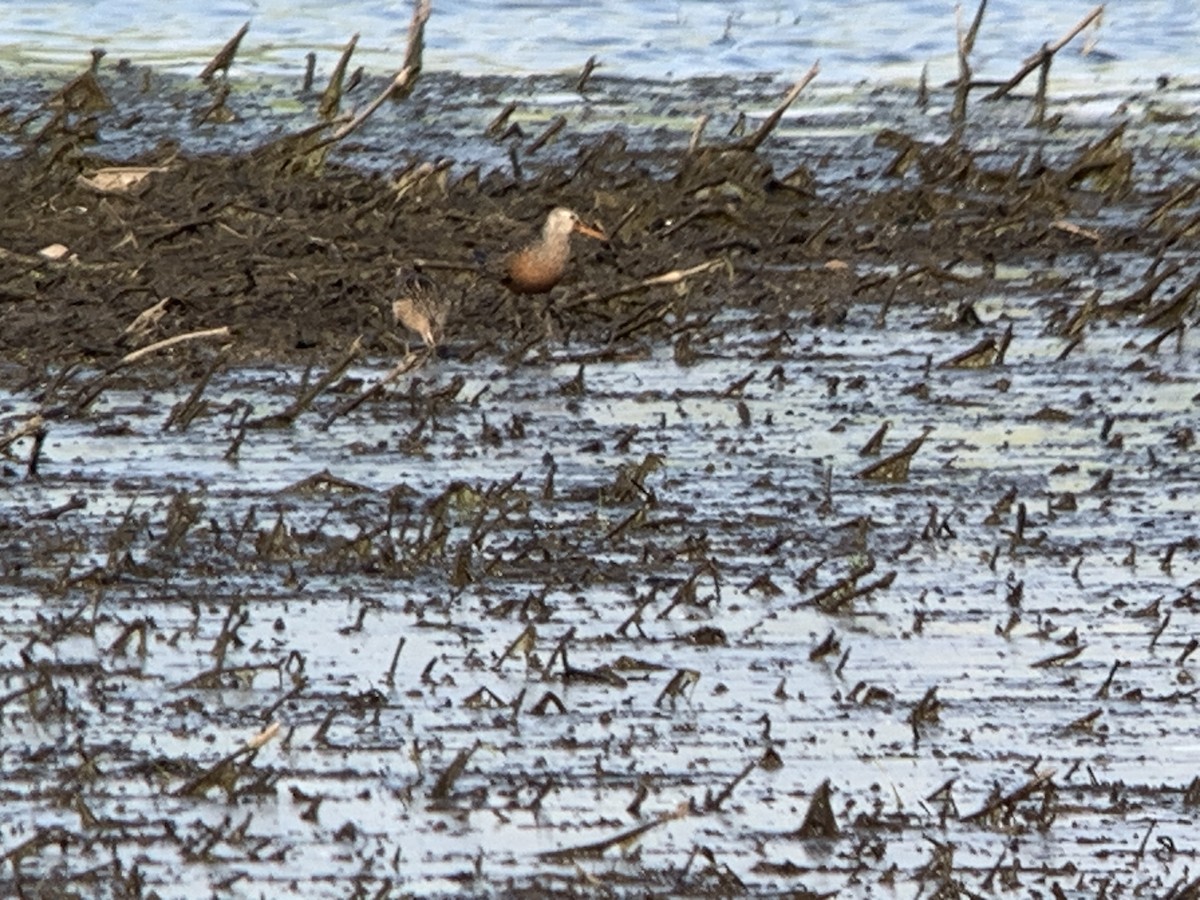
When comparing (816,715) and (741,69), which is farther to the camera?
(741,69)

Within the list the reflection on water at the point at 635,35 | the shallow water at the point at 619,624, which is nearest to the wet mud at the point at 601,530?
the shallow water at the point at 619,624

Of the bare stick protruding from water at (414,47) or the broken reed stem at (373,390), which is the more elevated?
the bare stick protruding from water at (414,47)

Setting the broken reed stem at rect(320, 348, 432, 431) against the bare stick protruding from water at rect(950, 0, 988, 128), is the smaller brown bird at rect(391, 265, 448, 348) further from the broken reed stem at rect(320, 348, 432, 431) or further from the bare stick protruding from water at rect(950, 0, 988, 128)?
the bare stick protruding from water at rect(950, 0, 988, 128)

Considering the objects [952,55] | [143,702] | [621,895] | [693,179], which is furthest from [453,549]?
[952,55]

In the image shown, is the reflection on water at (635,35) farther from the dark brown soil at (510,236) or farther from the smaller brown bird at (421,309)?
the smaller brown bird at (421,309)

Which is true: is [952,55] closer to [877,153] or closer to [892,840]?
[877,153]

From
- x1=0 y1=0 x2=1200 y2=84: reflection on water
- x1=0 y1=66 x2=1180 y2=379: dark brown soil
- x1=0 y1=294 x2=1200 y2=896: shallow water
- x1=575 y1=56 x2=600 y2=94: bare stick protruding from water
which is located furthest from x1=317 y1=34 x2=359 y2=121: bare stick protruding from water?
x1=0 y1=294 x2=1200 y2=896: shallow water
